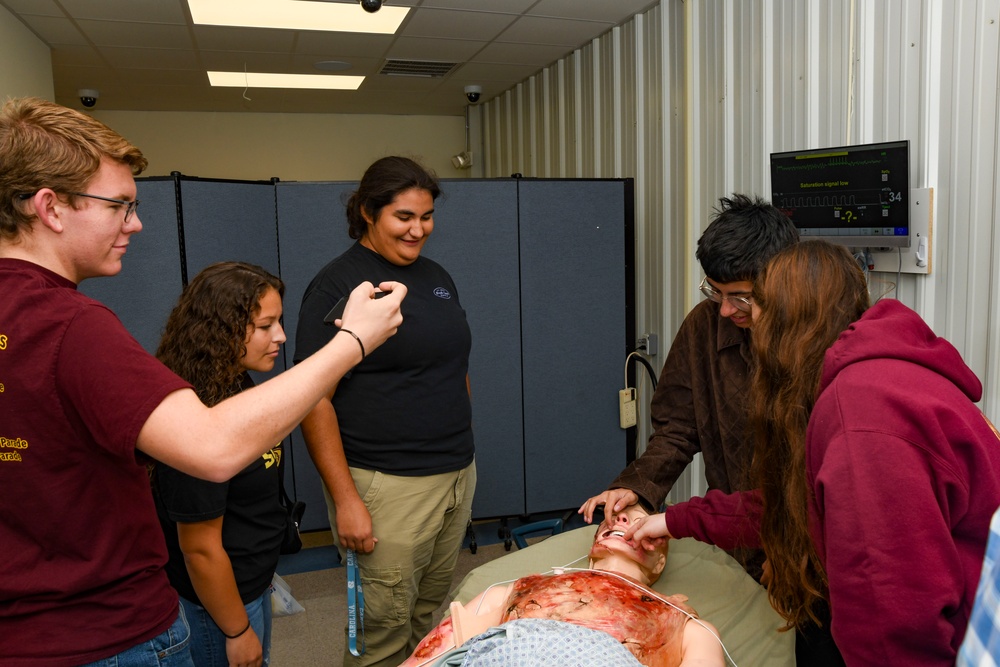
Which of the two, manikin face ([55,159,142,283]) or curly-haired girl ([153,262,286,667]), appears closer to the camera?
manikin face ([55,159,142,283])

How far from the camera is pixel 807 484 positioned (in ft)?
3.77

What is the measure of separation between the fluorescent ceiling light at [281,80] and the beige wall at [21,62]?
1.09m

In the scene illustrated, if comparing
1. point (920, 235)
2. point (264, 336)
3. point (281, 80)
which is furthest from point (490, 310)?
point (281, 80)

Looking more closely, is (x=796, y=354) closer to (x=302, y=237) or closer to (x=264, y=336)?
(x=264, y=336)

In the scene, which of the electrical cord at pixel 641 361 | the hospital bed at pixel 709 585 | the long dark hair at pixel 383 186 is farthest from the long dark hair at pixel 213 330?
the electrical cord at pixel 641 361

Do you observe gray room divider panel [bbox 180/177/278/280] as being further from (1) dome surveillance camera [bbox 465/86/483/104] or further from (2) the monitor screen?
(1) dome surveillance camera [bbox 465/86/483/104]

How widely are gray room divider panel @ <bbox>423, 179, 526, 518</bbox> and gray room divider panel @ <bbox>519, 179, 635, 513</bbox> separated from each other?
0.05 meters

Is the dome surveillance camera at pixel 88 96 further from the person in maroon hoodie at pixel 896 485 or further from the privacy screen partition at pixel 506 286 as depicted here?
the person in maroon hoodie at pixel 896 485

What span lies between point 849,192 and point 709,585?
1.26m

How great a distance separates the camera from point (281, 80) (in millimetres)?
5352

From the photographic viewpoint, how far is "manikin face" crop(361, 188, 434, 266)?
195 centimetres

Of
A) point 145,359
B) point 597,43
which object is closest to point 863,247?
point 145,359

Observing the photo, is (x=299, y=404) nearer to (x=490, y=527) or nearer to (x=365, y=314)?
(x=365, y=314)

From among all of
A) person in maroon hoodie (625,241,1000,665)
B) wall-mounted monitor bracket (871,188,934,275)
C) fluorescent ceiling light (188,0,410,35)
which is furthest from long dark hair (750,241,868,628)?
fluorescent ceiling light (188,0,410,35)
